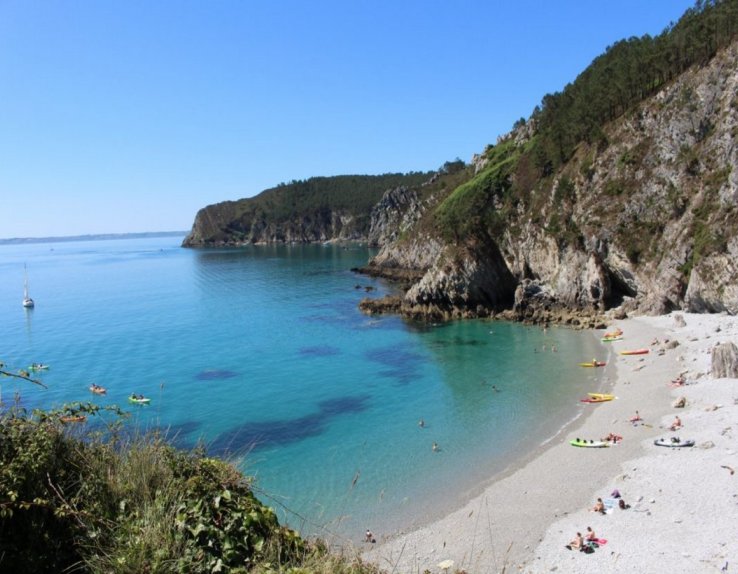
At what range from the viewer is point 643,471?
23.8 meters

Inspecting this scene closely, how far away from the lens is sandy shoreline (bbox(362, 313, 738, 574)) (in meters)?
17.9

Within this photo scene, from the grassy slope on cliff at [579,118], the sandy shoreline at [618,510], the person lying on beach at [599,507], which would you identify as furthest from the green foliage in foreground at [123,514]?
the grassy slope on cliff at [579,118]

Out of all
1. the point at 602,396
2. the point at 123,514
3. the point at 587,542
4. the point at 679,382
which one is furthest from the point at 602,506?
the point at 123,514

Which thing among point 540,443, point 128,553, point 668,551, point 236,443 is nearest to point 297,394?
point 236,443

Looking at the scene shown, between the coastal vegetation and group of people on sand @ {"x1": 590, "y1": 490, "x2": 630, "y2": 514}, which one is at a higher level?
the coastal vegetation

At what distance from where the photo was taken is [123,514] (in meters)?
7.94

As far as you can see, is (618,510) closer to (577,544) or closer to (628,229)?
(577,544)

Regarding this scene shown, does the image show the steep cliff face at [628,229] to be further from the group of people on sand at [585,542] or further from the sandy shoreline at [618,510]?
the group of people on sand at [585,542]

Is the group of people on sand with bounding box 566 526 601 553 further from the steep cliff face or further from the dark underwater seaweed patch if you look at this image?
the steep cliff face

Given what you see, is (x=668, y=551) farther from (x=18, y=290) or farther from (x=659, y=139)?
(x=18, y=290)

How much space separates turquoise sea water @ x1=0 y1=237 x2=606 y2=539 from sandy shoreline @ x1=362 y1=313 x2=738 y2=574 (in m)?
1.87

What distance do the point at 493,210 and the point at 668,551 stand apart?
64.6 m

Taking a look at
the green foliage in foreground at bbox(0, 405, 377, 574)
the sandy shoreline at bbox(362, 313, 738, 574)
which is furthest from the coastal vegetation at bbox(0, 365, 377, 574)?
the sandy shoreline at bbox(362, 313, 738, 574)

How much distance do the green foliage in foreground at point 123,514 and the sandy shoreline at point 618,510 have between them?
22.3 ft
